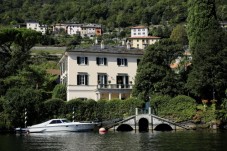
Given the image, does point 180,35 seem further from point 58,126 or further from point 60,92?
point 58,126

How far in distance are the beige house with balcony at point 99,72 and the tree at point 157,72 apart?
5.66 metres

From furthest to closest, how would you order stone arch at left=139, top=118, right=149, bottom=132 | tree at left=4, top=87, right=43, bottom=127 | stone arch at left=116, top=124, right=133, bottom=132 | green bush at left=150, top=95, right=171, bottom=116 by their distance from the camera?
1. stone arch at left=139, top=118, right=149, bottom=132
2. green bush at left=150, top=95, right=171, bottom=116
3. stone arch at left=116, top=124, right=133, bottom=132
4. tree at left=4, top=87, right=43, bottom=127

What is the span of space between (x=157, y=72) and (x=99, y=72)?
10.9m

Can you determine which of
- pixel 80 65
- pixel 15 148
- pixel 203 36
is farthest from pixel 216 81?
pixel 15 148

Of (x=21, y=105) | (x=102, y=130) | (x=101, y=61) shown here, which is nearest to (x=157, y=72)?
(x=101, y=61)

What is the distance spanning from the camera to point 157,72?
2643 inches

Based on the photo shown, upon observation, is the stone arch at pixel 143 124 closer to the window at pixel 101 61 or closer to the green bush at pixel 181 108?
the green bush at pixel 181 108

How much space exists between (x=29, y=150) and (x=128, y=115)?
29051mm

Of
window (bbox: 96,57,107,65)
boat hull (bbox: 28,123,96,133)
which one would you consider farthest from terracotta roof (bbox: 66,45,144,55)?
boat hull (bbox: 28,123,96,133)

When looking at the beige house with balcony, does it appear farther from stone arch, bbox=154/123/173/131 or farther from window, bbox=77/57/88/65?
stone arch, bbox=154/123/173/131

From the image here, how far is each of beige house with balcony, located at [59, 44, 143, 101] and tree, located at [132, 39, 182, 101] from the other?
566cm

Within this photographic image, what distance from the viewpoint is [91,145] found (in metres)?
41.1

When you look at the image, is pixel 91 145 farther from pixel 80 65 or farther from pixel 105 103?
pixel 80 65

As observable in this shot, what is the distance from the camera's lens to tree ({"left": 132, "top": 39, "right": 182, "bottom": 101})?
6681 cm
